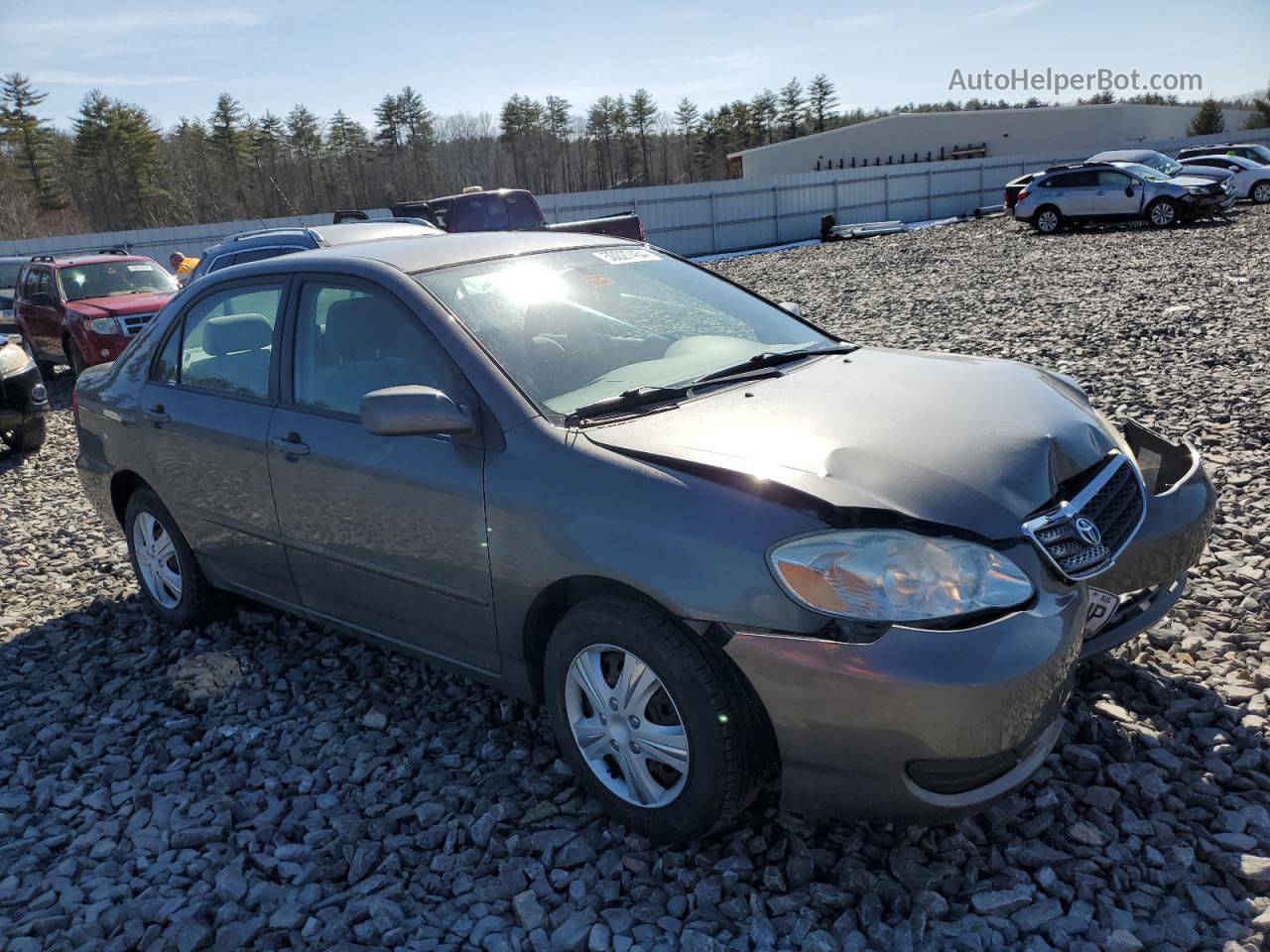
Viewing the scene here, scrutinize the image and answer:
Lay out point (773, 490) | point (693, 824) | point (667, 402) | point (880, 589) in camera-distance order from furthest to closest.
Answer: point (667, 402) → point (693, 824) → point (773, 490) → point (880, 589)

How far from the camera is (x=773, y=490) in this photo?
2.50 metres

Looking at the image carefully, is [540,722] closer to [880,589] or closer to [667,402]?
[667,402]

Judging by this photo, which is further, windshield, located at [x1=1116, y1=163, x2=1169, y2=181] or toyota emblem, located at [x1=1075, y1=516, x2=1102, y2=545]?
windshield, located at [x1=1116, y1=163, x2=1169, y2=181]

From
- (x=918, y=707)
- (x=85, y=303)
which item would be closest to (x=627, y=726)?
(x=918, y=707)

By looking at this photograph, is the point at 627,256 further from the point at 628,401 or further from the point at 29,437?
the point at 29,437

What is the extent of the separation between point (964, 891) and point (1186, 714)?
1223 mm

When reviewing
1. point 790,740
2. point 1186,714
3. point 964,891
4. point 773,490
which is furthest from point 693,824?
point 1186,714

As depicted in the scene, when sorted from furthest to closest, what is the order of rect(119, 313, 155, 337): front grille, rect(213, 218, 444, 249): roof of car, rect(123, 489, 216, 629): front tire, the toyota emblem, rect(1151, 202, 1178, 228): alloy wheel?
rect(1151, 202, 1178, 228): alloy wheel
rect(119, 313, 155, 337): front grille
rect(213, 218, 444, 249): roof of car
rect(123, 489, 216, 629): front tire
the toyota emblem

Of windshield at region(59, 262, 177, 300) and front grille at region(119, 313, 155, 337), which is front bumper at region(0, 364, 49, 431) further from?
windshield at region(59, 262, 177, 300)

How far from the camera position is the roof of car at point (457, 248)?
11.9ft

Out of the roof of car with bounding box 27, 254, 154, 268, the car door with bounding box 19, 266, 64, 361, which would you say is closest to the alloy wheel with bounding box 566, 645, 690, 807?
the car door with bounding box 19, 266, 64, 361

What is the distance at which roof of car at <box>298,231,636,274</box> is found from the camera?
3.62 m

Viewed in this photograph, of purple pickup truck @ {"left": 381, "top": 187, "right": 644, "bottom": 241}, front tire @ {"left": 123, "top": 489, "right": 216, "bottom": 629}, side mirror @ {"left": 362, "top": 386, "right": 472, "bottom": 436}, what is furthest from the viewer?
purple pickup truck @ {"left": 381, "top": 187, "right": 644, "bottom": 241}

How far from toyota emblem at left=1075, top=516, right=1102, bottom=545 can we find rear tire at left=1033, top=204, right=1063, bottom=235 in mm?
22859
